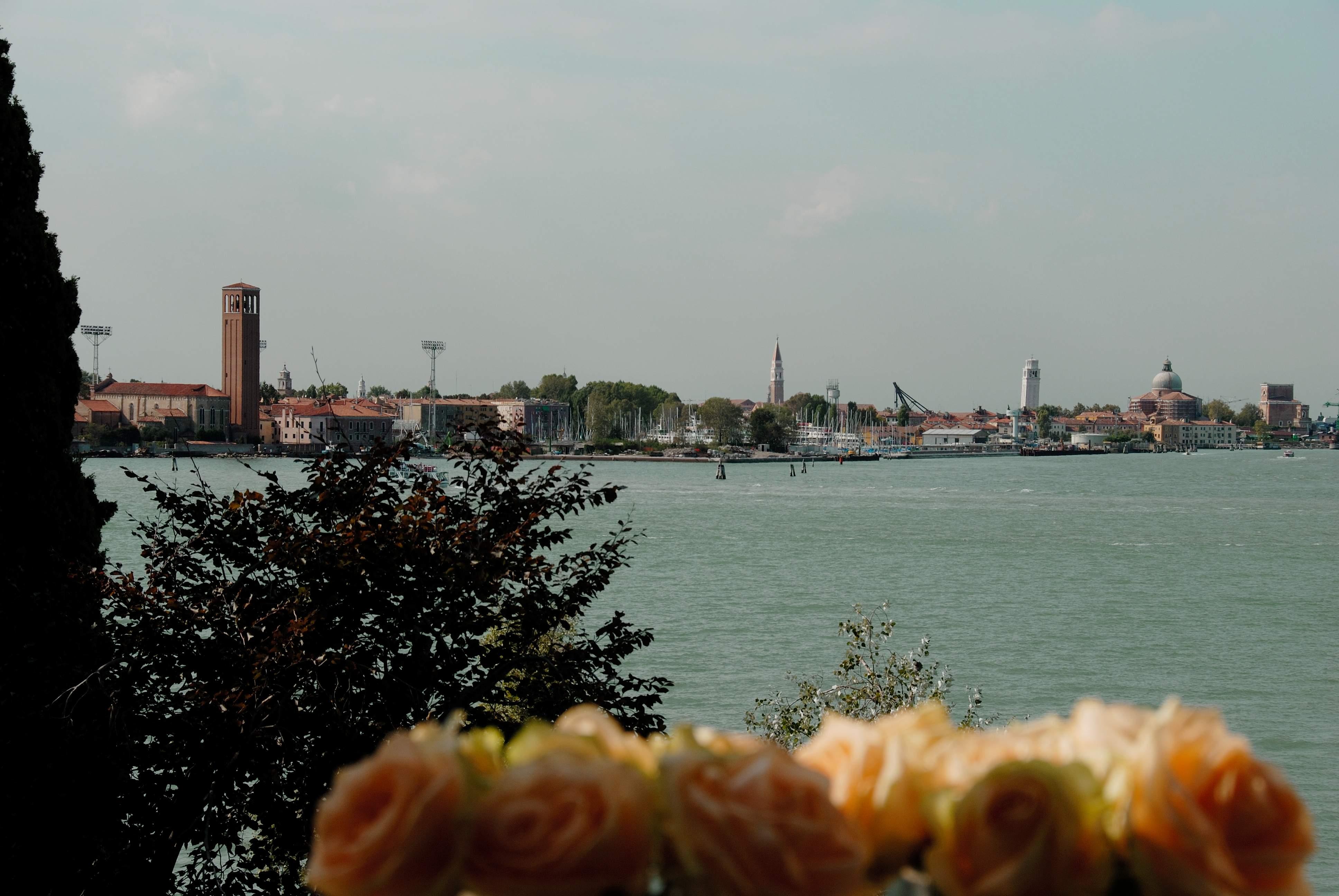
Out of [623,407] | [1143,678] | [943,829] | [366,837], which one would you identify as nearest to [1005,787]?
[943,829]

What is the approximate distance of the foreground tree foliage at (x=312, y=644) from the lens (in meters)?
5.94

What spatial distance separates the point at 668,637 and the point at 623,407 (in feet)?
511

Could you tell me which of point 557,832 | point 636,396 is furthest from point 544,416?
point 557,832

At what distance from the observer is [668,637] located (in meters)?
24.6

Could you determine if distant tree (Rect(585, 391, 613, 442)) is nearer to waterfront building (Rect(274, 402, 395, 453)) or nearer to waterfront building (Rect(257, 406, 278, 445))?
waterfront building (Rect(274, 402, 395, 453))

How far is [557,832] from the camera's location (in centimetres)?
115

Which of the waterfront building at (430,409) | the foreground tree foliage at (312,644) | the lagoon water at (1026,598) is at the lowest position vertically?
the lagoon water at (1026,598)

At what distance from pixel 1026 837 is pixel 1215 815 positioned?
192 mm

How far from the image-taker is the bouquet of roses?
3.80 ft

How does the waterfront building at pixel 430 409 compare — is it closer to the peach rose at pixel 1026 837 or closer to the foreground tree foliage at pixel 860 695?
the foreground tree foliage at pixel 860 695

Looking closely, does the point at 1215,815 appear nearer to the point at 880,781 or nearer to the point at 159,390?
the point at 880,781

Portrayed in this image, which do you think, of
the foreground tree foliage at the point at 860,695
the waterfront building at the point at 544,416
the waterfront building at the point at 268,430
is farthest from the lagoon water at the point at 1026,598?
the waterfront building at the point at 544,416

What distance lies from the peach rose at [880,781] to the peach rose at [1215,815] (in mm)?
216

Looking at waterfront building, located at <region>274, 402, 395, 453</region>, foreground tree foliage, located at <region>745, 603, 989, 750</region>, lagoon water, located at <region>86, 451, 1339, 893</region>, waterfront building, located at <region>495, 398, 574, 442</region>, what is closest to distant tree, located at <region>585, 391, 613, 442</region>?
waterfront building, located at <region>495, 398, 574, 442</region>
